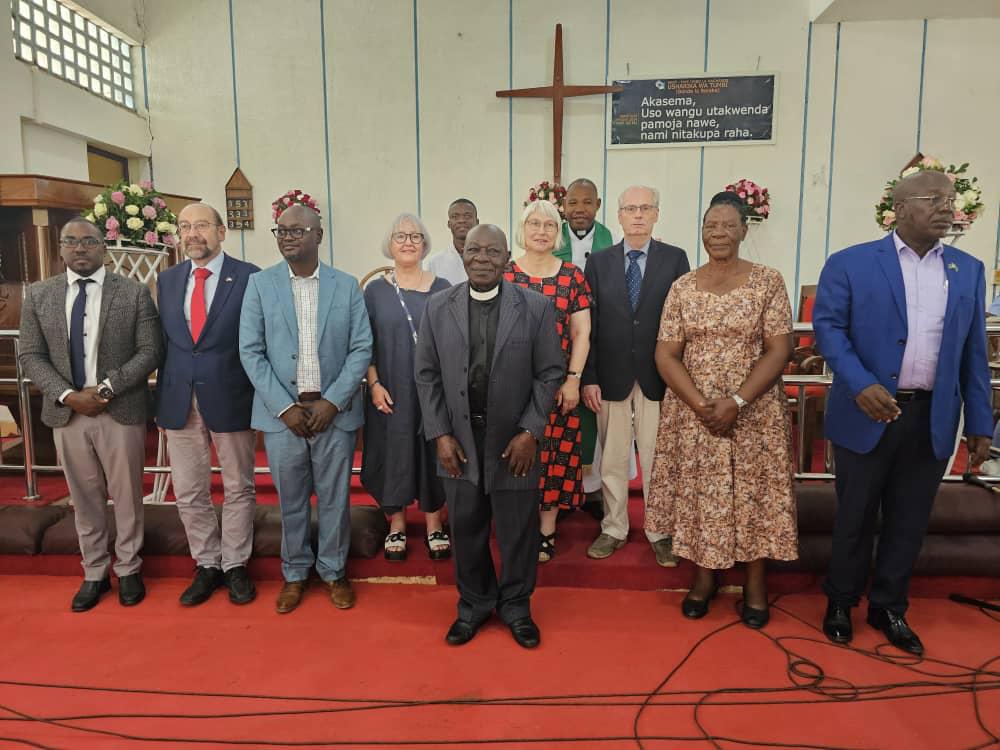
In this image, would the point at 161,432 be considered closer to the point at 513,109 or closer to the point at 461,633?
the point at 461,633

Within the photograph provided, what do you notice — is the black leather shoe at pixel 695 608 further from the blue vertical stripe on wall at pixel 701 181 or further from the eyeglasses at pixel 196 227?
the blue vertical stripe on wall at pixel 701 181

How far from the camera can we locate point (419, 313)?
2.80 meters

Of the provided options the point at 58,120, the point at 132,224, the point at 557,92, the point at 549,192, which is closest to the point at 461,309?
the point at 132,224

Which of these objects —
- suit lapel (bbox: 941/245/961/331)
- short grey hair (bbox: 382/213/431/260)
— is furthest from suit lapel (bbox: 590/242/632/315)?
suit lapel (bbox: 941/245/961/331)

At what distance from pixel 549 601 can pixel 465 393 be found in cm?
106

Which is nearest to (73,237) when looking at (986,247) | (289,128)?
(289,128)

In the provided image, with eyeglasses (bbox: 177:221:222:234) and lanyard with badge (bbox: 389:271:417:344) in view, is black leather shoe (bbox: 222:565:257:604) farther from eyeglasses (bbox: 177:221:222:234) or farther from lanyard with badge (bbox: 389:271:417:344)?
eyeglasses (bbox: 177:221:222:234)

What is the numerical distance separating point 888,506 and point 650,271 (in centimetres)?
124

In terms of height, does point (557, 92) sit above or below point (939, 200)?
above

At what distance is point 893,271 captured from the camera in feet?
7.45

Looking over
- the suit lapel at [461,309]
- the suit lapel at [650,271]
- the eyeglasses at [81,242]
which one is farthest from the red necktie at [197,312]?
the suit lapel at [650,271]

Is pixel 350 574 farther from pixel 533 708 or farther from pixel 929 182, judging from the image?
pixel 929 182

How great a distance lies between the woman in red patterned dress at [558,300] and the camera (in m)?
2.68

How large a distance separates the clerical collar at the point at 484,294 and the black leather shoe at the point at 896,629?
182cm
